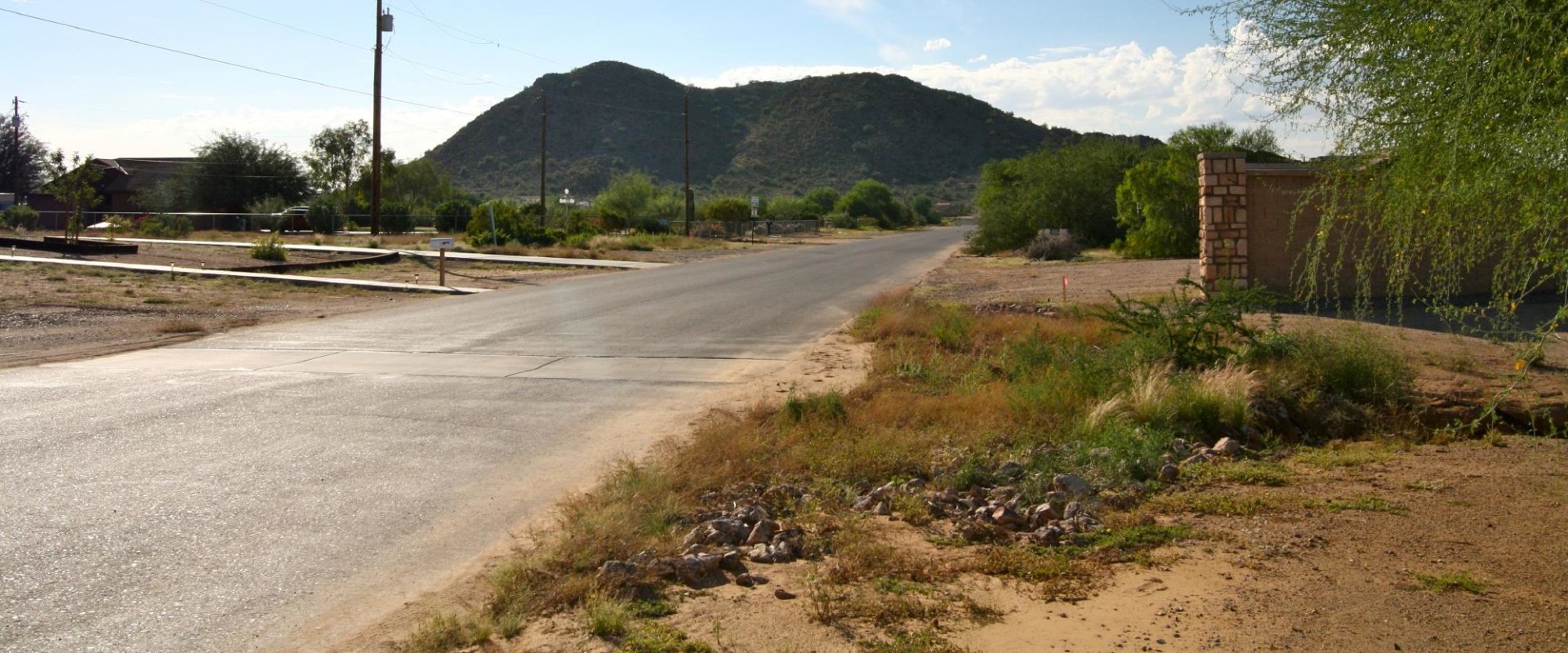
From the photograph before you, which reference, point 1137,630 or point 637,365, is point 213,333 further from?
point 1137,630

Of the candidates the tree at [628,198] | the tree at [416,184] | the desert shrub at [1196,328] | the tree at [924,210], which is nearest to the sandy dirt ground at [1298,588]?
the desert shrub at [1196,328]

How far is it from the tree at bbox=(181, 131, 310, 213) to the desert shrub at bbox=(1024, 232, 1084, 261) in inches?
2084

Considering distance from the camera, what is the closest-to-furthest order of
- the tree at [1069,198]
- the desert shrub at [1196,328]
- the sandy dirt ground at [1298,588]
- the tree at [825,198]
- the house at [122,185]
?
the sandy dirt ground at [1298,588], the desert shrub at [1196,328], the tree at [1069,198], the house at [122,185], the tree at [825,198]

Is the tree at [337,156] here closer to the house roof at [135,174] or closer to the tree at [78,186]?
the house roof at [135,174]

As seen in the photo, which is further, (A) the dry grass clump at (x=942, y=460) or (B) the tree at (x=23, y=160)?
(B) the tree at (x=23, y=160)

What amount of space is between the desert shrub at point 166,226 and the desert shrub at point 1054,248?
36550 mm

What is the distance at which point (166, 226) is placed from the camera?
54594 millimetres

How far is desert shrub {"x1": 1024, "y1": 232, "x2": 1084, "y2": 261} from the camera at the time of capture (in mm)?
37709

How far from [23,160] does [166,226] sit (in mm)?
42207

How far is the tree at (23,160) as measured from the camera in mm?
85500

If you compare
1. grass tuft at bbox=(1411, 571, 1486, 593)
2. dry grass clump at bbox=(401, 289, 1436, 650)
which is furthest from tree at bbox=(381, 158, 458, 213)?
grass tuft at bbox=(1411, 571, 1486, 593)

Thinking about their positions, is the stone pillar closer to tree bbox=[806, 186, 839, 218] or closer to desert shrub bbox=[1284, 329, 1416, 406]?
desert shrub bbox=[1284, 329, 1416, 406]

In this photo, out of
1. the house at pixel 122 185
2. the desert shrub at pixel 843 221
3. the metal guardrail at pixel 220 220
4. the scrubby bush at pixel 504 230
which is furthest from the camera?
the desert shrub at pixel 843 221

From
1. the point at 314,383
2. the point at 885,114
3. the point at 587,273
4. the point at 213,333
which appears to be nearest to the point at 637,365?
the point at 314,383
